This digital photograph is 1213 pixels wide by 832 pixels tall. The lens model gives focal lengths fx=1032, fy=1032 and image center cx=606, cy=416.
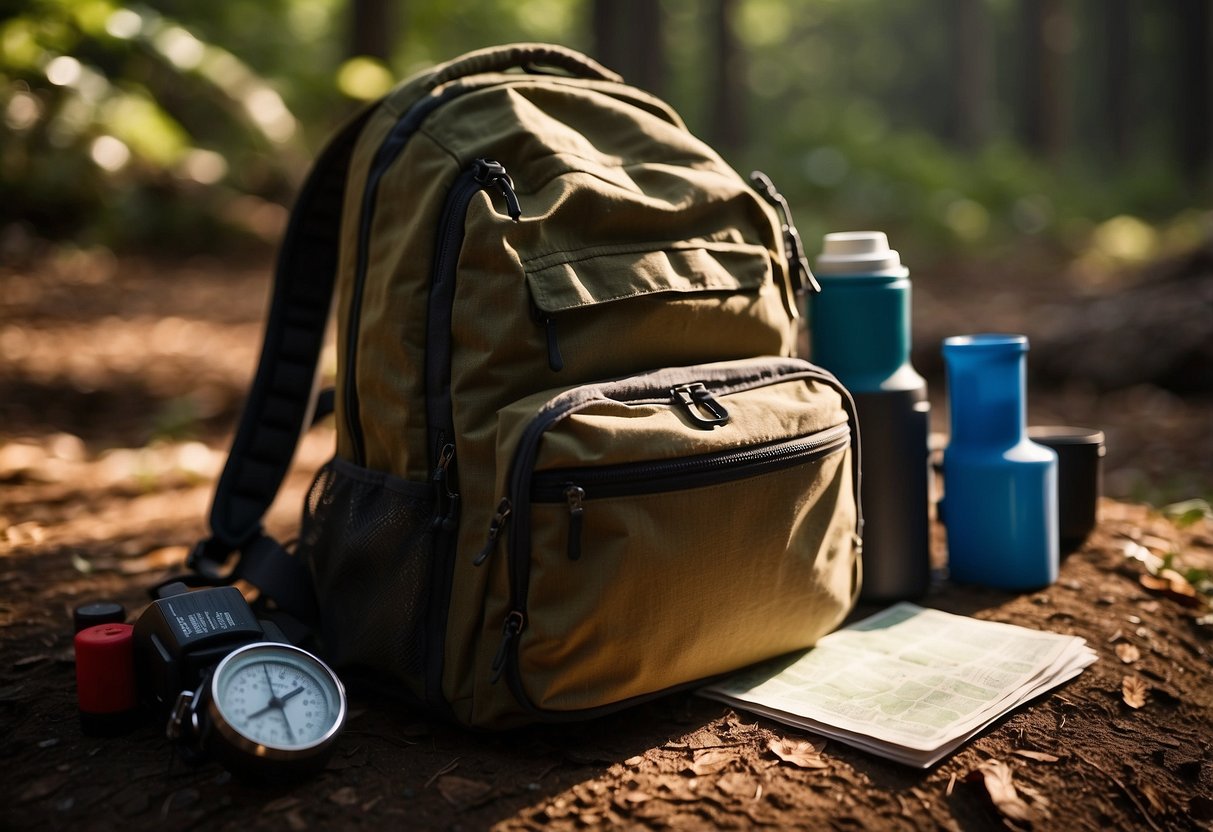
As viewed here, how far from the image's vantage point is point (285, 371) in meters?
2.67

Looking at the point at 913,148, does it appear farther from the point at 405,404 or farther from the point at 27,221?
the point at 405,404

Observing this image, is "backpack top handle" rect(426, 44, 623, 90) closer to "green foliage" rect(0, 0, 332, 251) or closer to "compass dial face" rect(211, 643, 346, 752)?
"compass dial face" rect(211, 643, 346, 752)

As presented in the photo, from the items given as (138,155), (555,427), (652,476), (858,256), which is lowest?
(652,476)

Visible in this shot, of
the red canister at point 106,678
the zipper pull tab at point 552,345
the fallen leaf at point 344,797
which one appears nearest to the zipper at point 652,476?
the zipper pull tab at point 552,345

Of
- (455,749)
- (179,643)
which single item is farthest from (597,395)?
(179,643)

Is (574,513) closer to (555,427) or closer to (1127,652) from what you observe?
(555,427)

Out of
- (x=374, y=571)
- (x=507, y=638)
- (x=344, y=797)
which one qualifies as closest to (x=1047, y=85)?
(x=374, y=571)

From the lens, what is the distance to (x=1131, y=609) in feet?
8.42

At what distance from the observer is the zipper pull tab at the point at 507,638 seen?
6.08 ft

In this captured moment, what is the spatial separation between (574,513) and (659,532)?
179 mm

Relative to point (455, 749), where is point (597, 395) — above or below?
above

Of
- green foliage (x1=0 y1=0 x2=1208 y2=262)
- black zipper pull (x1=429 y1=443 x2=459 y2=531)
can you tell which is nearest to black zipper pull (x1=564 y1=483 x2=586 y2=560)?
black zipper pull (x1=429 y1=443 x2=459 y2=531)

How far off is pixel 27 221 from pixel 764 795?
7.69m

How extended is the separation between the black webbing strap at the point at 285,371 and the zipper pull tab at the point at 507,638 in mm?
927
